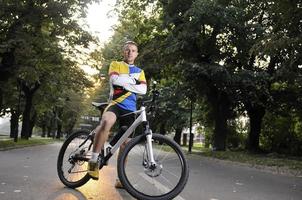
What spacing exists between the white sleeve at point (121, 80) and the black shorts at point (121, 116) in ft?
0.98

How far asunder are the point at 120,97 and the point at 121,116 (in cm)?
25

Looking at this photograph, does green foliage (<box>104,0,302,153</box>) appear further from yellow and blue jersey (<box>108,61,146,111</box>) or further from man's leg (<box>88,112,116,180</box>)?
man's leg (<box>88,112,116,180</box>)

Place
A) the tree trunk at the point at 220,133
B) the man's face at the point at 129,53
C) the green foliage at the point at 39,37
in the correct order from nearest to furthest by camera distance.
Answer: the man's face at the point at 129,53 < the green foliage at the point at 39,37 < the tree trunk at the point at 220,133

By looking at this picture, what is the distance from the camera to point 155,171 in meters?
6.28

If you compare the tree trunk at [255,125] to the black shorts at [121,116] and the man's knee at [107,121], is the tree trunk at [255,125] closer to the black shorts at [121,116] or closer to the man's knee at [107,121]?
the black shorts at [121,116]

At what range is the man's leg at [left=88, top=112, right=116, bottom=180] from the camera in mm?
6598

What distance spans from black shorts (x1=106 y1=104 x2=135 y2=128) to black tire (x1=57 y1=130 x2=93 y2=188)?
579mm

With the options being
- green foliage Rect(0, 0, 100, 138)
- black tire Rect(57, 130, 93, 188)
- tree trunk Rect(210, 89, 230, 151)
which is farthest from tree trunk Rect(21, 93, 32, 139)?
black tire Rect(57, 130, 93, 188)

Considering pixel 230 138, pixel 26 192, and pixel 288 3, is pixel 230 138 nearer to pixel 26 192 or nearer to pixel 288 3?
pixel 288 3

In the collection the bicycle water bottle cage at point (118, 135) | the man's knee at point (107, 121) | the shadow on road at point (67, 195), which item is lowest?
the shadow on road at point (67, 195)

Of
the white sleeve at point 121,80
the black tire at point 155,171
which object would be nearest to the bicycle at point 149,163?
the black tire at point 155,171

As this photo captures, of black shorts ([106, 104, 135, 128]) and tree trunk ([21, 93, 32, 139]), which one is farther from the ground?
tree trunk ([21, 93, 32, 139])

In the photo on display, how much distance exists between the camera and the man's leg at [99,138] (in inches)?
260

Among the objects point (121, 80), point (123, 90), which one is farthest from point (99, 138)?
point (121, 80)
